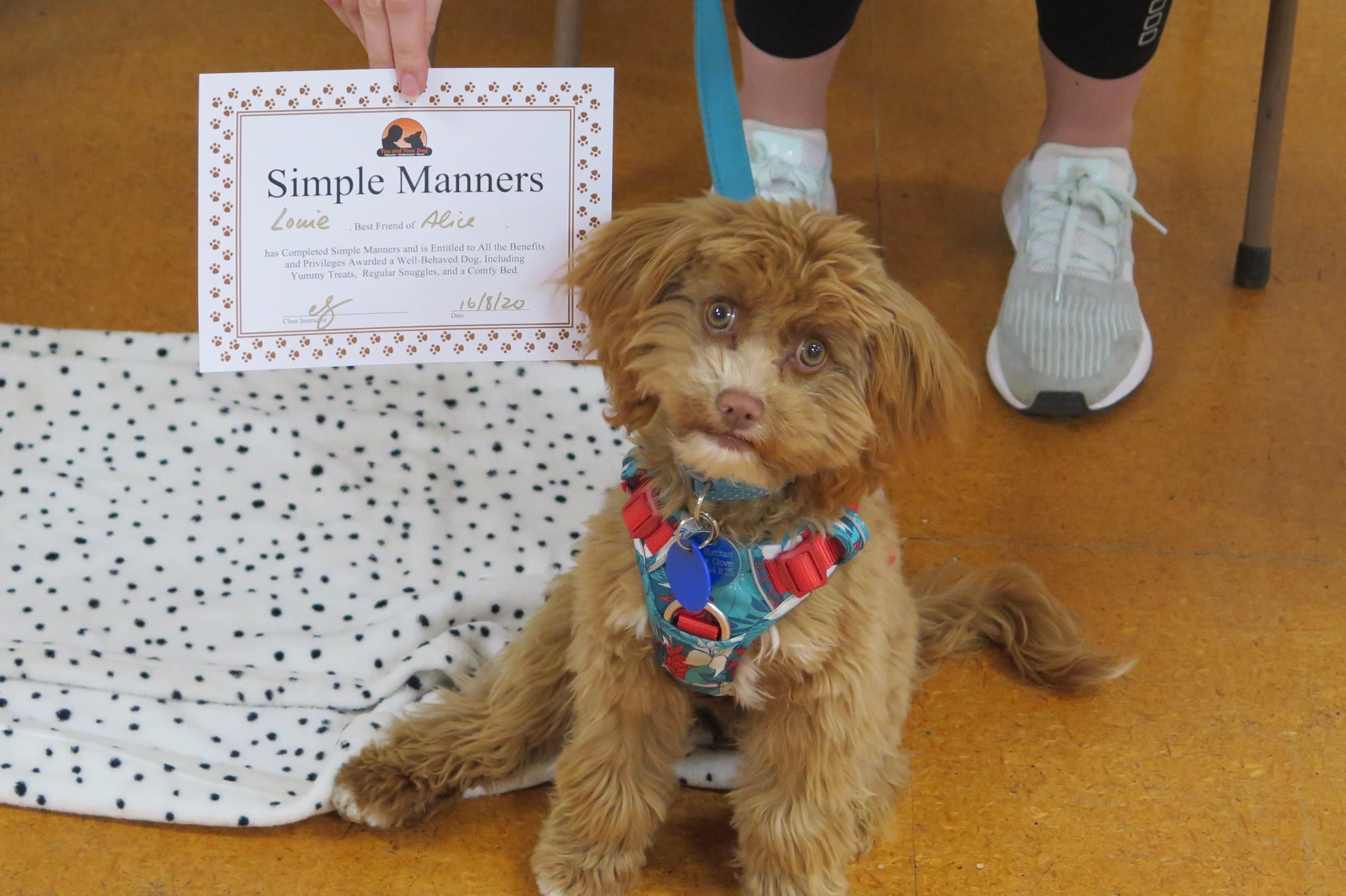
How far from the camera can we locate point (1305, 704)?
4.37ft

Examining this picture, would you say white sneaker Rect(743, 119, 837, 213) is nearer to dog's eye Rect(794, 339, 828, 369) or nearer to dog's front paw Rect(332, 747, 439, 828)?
dog's eye Rect(794, 339, 828, 369)

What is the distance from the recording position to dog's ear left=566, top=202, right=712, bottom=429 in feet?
3.00

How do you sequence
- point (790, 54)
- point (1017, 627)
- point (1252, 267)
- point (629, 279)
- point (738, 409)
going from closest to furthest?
point (738, 409)
point (629, 279)
point (1017, 627)
point (790, 54)
point (1252, 267)

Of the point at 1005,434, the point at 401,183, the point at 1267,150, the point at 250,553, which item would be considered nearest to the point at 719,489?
the point at 401,183

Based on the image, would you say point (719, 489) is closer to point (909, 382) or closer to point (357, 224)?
point (909, 382)

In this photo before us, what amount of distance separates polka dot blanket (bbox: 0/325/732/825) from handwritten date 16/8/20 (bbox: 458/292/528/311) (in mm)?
345

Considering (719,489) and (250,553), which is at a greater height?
(719,489)

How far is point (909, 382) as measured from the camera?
912mm

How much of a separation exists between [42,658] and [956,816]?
913mm

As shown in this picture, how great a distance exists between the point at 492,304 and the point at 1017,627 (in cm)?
64

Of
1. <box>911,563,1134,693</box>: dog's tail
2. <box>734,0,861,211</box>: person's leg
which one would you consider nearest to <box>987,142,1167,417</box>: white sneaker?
<box>734,0,861,211</box>: person's leg

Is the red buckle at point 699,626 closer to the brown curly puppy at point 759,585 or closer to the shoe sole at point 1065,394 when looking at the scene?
the brown curly puppy at point 759,585
